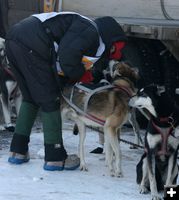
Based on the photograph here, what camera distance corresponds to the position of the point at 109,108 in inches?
212

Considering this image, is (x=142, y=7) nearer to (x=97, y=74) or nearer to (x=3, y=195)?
(x=97, y=74)

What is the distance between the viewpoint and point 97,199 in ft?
15.3

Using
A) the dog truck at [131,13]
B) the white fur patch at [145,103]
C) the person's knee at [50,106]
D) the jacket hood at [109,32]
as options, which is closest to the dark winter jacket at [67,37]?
the jacket hood at [109,32]

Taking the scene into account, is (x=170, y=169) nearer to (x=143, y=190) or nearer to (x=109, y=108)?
(x=143, y=190)

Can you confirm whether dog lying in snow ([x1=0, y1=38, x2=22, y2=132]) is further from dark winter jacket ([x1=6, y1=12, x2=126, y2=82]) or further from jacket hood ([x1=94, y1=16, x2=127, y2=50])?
jacket hood ([x1=94, y1=16, x2=127, y2=50])

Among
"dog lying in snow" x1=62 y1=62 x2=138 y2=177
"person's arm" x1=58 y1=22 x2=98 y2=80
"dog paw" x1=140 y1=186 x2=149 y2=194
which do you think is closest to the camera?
"dog paw" x1=140 y1=186 x2=149 y2=194

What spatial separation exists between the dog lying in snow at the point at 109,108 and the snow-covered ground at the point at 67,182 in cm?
16

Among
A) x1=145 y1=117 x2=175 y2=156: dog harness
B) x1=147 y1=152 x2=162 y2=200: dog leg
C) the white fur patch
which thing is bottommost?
x1=147 y1=152 x2=162 y2=200: dog leg

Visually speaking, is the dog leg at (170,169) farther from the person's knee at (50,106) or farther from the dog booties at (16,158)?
the dog booties at (16,158)

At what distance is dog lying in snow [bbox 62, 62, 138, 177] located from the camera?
5348mm

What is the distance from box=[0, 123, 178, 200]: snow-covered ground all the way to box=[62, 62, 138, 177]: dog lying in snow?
6.3 inches

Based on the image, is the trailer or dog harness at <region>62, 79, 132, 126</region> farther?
the trailer

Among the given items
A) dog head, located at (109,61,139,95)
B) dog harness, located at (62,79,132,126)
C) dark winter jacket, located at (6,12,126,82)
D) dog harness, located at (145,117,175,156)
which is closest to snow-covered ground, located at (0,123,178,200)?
dog harness, located at (145,117,175,156)

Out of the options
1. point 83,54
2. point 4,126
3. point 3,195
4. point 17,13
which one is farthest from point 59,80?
point 17,13
